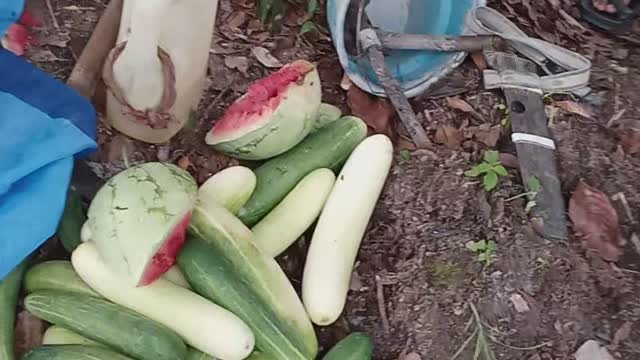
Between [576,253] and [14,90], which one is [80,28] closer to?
[14,90]

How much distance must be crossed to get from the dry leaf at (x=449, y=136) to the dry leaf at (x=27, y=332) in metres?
0.92

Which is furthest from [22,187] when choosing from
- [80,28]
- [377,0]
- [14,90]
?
[377,0]

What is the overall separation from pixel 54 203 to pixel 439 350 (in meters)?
0.76

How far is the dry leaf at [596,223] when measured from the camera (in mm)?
2076

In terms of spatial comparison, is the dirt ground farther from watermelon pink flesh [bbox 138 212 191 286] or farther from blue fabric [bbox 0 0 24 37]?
blue fabric [bbox 0 0 24 37]

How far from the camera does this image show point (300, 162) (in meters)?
2.02

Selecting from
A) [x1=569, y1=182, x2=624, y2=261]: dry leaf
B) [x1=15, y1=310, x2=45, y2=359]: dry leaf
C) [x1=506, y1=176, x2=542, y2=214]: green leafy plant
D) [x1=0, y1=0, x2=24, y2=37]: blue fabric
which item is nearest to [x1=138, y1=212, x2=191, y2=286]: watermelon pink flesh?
[x1=15, y1=310, x2=45, y2=359]: dry leaf

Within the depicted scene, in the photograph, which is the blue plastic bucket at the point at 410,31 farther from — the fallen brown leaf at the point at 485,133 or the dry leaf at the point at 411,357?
the dry leaf at the point at 411,357

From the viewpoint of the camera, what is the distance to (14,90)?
187 centimetres

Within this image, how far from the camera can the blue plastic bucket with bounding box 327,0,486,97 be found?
2.23 metres

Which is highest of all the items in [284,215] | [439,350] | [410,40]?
[410,40]

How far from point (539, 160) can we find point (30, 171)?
105 cm

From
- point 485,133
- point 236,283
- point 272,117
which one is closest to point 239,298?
point 236,283

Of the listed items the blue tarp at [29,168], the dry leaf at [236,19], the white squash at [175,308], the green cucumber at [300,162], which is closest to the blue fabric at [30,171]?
the blue tarp at [29,168]
